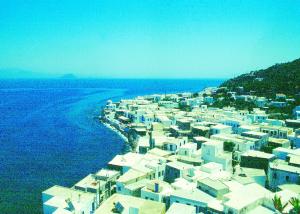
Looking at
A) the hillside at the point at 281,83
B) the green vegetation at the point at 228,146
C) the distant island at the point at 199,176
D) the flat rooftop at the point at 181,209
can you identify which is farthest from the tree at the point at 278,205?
the hillside at the point at 281,83

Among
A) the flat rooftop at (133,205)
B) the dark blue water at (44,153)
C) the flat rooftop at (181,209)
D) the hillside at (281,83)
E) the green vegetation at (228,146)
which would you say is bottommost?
the dark blue water at (44,153)

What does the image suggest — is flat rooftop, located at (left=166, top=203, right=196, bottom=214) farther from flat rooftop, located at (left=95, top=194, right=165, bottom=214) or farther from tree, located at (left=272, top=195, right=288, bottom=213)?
tree, located at (left=272, top=195, right=288, bottom=213)

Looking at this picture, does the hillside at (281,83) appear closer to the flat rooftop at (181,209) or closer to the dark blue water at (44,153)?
the dark blue water at (44,153)

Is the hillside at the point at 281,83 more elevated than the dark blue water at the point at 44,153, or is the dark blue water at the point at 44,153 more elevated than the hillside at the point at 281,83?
the hillside at the point at 281,83

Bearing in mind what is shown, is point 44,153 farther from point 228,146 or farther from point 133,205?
point 133,205

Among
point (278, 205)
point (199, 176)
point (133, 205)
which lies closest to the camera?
point (278, 205)

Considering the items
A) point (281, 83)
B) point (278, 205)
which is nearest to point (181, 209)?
point (278, 205)

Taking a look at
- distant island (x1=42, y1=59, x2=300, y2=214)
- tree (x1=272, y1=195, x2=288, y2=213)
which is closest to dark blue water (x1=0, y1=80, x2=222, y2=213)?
distant island (x1=42, y1=59, x2=300, y2=214)

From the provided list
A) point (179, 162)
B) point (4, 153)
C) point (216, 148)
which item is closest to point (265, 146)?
point (216, 148)

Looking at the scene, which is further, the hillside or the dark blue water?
the hillside

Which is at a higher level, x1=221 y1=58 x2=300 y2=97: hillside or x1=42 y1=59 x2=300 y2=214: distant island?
x1=221 y1=58 x2=300 y2=97: hillside

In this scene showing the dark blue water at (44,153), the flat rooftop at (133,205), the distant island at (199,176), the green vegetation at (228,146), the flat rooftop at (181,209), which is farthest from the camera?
the green vegetation at (228,146)
